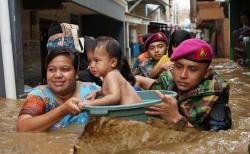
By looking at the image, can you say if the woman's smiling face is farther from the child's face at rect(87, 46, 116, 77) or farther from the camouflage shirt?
the camouflage shirt

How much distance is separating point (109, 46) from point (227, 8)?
18450 millimetres

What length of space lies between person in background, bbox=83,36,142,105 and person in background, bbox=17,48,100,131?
22 cm

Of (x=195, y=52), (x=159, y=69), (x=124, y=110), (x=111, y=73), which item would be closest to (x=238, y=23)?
(x=159, y=69)

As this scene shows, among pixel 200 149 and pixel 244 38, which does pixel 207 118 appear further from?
pixel 244 38

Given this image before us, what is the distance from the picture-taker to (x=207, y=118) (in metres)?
3.11

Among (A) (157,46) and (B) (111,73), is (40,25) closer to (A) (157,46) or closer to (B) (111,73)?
(A) (157,46)

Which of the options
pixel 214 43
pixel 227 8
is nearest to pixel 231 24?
pixel 227 8

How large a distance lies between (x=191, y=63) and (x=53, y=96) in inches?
44.5

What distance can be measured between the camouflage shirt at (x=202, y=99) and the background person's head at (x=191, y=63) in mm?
53

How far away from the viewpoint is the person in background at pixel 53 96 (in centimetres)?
326

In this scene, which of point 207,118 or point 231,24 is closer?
point 207,118

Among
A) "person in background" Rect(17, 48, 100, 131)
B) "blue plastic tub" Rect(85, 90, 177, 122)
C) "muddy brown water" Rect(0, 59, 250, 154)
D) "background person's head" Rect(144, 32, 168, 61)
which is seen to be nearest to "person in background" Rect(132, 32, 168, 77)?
"background person's head" Rect(144, 32, 168, 61)

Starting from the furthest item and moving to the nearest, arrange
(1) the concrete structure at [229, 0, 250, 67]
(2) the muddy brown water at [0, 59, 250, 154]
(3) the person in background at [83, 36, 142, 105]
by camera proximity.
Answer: (1) the concrete structure at [229, 0, 250, 67] < (3) the person in background at [83, 36, 142, 105] < (2) the muddy brown water at [0, 59, 250, 154]

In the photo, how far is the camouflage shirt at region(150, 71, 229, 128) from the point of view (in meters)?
3.04
